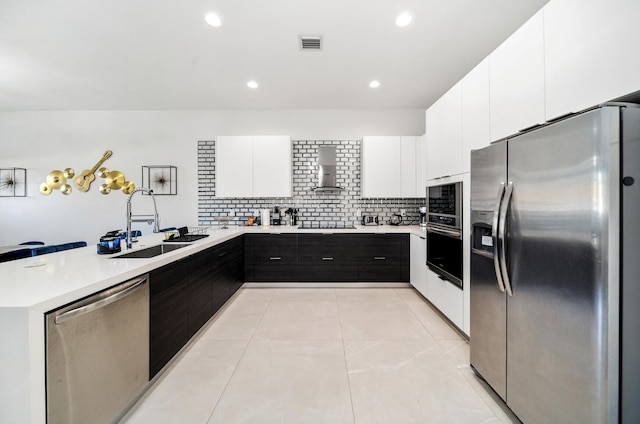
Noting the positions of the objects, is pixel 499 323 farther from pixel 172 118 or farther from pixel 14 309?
pixel 172 118

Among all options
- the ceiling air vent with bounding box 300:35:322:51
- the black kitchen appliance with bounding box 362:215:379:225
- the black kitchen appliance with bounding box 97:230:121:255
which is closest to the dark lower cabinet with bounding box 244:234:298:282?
the black kitchen appliance with bounding box 362:215:379:225

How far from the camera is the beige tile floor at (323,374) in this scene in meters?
1.60

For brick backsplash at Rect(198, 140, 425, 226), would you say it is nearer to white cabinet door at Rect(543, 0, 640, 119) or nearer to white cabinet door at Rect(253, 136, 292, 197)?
white cabinet door at Rect(253, 136, 292, 197)

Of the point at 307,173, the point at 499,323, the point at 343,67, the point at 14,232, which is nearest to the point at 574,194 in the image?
the point at 499,323

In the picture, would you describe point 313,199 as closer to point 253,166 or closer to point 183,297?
point 253,166

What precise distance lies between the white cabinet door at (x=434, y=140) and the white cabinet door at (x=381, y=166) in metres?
1.07

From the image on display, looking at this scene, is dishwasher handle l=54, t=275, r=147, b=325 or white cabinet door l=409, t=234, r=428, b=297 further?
white cabinet door l=409, t=234, r=428, b=297

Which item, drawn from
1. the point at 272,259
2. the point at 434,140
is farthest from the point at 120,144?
the point at 434,140

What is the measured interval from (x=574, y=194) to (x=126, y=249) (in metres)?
2.95

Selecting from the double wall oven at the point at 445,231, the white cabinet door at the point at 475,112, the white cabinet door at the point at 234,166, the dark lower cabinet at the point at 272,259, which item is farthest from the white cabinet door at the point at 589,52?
the white cabinet door at the point at 234,166

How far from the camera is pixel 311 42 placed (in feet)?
8.92

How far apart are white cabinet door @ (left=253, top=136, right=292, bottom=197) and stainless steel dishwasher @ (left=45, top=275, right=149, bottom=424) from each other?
8.83 ft

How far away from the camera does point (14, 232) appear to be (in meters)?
4.63

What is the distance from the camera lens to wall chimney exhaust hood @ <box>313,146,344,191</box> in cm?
440
